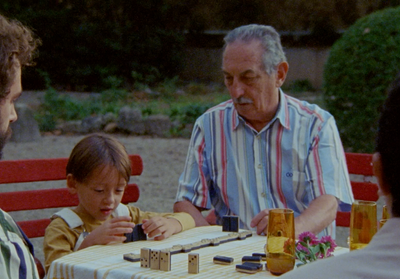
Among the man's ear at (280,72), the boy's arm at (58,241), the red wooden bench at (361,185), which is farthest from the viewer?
the red wooden bench at (361,185)

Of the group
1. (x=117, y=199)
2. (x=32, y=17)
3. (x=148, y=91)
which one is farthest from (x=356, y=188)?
(x=32, y=17)

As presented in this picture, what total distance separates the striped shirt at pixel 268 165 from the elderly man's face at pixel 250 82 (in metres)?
0.06

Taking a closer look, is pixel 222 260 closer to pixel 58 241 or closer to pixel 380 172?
pixel 58 241

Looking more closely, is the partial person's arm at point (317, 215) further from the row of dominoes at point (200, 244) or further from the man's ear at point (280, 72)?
the man's ear at point (280, 72)

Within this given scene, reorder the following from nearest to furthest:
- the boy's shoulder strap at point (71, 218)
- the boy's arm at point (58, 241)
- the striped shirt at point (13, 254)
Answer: the striped shirt at point (13, 254) < the boy's arm at point (58, 241) < the boy's shoulder strap at point (71, 218)

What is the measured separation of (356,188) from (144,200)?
159 inches

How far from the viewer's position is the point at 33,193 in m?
3.58

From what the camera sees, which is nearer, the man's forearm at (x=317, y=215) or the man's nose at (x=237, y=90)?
the man's forearm at (x=317, y=215)

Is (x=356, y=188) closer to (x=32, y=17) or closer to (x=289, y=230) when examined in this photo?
(x=289, y=230)

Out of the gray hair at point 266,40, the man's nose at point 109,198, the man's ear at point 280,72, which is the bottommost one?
the man's nose at point 109,198

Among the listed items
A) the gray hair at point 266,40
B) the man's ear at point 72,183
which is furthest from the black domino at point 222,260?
the gray hair at point 266,40

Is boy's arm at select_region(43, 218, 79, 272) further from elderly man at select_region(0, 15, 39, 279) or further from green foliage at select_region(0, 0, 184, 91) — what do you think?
green foliage at select_region(0, 0, 184, 91)

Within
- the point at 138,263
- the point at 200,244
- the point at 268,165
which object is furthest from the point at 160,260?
the point at 268,165

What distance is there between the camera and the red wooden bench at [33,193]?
3.49 meters
